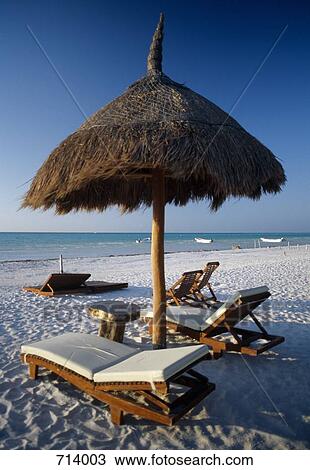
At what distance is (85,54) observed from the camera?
493 cm

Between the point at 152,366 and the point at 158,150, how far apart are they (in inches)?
68.0

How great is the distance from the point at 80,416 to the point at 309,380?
87.6 inches

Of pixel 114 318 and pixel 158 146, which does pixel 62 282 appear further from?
pixel 158 146

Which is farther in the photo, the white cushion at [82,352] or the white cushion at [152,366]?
the white cushion at [82,352]

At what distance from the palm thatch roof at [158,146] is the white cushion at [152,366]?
4.86 ft

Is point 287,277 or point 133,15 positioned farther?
point 287,277

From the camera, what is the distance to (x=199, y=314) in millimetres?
4277

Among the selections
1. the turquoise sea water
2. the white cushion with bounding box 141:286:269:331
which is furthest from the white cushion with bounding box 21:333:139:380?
the turquoise sea water

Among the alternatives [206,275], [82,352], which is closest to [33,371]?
[82,352]

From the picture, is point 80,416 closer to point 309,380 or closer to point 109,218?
point 309,380

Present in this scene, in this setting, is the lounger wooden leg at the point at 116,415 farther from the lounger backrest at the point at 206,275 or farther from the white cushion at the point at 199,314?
the lounger backrest at the point at 206,275

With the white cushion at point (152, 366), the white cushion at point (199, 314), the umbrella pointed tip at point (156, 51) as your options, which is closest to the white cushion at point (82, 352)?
the white cushion at point (152, 366)

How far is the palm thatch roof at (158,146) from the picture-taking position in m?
2.66

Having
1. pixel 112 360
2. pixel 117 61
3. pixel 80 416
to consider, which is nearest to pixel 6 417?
pixel 80 416
